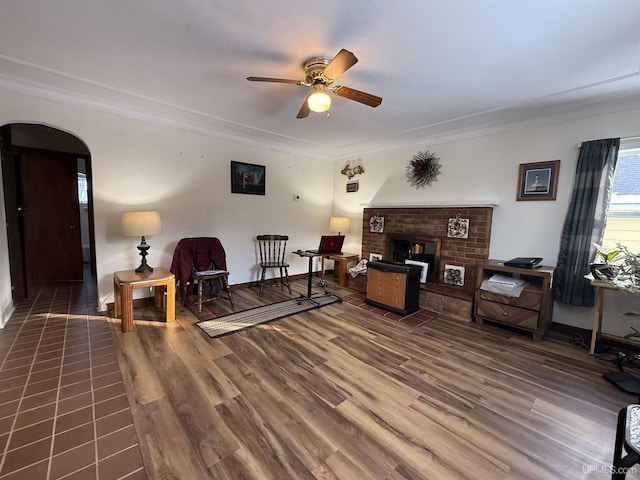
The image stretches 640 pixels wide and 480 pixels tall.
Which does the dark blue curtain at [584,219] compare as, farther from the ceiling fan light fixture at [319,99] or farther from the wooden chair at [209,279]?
the wooden chair at [209,279]

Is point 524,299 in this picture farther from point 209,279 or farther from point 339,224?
point 209,279

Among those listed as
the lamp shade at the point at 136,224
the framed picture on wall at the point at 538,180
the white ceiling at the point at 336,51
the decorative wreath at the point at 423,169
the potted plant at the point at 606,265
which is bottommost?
the potted plant at the point at 606,265

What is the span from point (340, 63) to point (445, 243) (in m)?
2.92

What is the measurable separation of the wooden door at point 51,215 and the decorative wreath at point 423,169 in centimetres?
552

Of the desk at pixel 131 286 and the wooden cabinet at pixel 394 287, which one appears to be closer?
the desk at pixel 131 286

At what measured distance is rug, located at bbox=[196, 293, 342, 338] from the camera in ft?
9.71

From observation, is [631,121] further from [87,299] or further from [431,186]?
[87,299]

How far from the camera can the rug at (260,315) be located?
2.96 metres

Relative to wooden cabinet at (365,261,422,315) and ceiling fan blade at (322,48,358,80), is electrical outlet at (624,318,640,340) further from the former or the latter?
ceiling fan blade at (322,48,358,80)

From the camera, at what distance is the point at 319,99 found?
2197 millimetres

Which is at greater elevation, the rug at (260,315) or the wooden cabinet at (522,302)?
the wooden cabinet at (522,302)

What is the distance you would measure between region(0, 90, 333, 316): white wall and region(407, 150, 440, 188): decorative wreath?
196 centimetres

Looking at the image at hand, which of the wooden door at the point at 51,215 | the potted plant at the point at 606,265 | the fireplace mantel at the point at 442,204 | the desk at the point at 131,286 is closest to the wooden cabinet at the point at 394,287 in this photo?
the fireplace mantel at the point at 442,204

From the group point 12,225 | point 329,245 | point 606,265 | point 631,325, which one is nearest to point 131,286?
→ point 12,225
